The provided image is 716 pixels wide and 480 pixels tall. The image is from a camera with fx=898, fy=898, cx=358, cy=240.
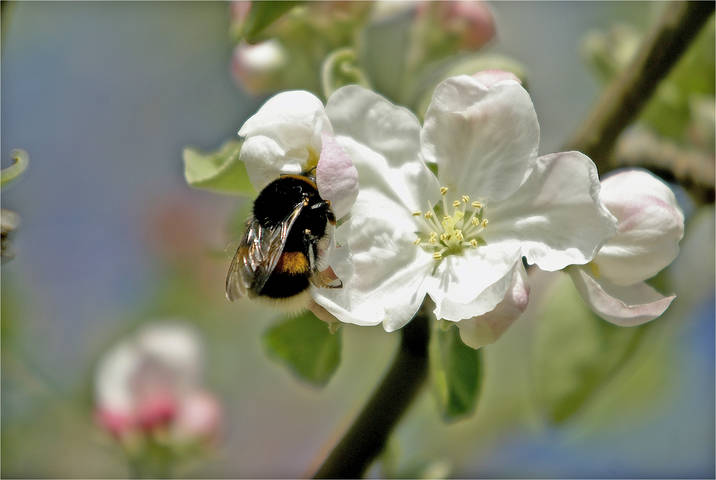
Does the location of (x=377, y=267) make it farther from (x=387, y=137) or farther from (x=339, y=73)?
(x=339, y=73)

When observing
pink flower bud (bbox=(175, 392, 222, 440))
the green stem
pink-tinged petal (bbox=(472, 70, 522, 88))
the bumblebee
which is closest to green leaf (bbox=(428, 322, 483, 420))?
the green stem

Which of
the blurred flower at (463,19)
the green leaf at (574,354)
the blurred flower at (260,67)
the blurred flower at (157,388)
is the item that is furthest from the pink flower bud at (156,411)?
the blurred flower at (463,19)

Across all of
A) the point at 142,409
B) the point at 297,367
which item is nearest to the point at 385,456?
the point at 297,367

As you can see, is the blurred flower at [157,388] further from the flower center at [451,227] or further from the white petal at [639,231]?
the white petal at [639,231]

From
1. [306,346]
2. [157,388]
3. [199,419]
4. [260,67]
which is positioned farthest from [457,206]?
[157,388]

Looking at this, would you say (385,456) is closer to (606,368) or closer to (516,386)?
(606,368)

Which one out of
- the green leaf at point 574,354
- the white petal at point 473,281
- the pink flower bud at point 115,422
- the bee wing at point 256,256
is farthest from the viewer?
the pink flower bud at point 115,422

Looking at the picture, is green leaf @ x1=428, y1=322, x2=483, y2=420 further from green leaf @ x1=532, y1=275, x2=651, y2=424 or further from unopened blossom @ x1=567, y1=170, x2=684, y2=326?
green leaf @ x1=532, y1=275, x2=651, y2=424
